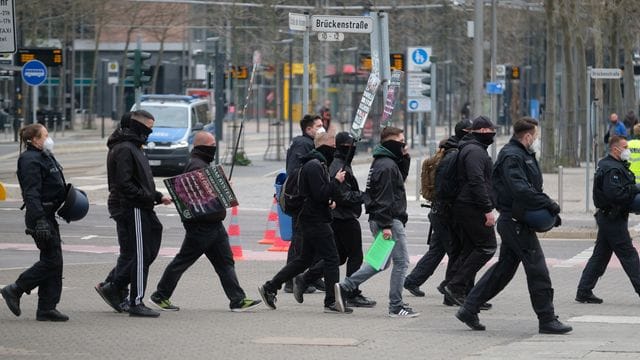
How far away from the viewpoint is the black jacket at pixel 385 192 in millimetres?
12914

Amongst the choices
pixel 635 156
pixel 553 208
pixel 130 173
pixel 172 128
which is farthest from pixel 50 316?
pixel 172 128

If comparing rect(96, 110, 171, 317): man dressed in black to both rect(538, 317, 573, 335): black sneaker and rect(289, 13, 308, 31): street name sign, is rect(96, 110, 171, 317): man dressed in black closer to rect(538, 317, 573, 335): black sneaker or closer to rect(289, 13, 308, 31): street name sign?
rect(538, 317, 573, 335): black sneaker

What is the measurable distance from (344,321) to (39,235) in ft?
9.03

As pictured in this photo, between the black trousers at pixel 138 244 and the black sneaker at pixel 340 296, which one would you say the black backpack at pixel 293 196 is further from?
the black trousers at pixel 138 244

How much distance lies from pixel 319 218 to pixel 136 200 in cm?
172

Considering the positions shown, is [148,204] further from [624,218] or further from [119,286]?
[624,218]

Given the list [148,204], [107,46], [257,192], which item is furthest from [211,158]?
[107,46]

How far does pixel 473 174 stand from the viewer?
42.9 feet

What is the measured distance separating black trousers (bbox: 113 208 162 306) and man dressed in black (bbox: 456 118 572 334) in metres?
2.79

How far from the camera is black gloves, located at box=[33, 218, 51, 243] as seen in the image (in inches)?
477

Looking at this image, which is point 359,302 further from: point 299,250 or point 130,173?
point 130,173

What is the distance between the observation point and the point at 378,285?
16.1 meters

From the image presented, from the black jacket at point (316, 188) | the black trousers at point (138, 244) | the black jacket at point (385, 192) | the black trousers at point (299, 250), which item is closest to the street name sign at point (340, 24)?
the black trousers at point (299, 250)

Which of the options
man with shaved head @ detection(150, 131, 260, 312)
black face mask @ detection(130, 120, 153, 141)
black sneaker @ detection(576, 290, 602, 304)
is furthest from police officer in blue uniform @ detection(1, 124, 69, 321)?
black sneaker @ detection(576, 290, 602, 304)
